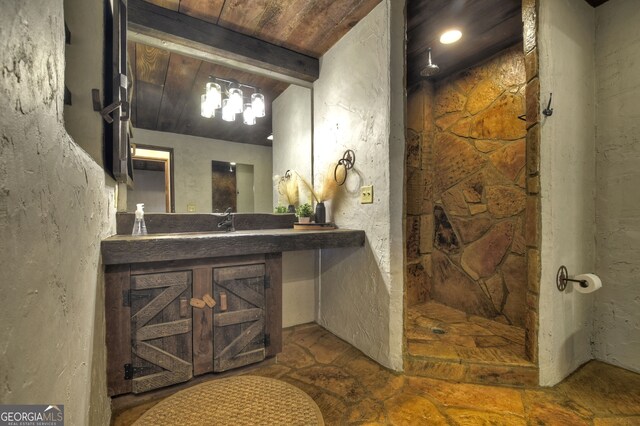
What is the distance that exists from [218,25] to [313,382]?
2.39 meters

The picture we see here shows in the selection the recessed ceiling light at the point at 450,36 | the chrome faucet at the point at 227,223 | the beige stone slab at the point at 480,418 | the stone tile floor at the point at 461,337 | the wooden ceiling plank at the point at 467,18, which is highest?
the wooden ceiling plank at the point at 467,18

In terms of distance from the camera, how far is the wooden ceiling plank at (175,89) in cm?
192

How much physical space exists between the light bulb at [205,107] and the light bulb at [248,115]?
0.26 meters

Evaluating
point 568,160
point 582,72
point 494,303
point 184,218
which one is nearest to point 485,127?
point 582,72

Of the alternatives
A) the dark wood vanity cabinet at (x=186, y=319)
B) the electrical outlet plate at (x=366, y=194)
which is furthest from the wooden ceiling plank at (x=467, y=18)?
the dark wood vanity cabinet at (x=186, y=319)

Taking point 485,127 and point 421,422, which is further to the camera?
point 485,127

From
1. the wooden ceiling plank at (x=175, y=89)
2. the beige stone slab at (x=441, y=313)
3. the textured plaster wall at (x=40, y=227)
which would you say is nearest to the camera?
the textured plaster wall at (x=40, y=227)

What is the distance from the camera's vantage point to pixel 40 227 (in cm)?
52

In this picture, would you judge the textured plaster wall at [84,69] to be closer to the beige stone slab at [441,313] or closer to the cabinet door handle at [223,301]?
the cabinet door handle at [223,301]

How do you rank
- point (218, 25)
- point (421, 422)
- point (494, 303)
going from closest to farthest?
point (421, 422) < point (218, 25) < point (494, 303)

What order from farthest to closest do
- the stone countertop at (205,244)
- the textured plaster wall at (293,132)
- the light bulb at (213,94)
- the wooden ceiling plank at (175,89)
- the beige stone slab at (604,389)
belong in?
the textured plaster wall at (293,132) < the light bulb at (213,94) < the wooden ceiling plank at (175,89) < the beige stone slab at (604,389) < the stone countertop at (205,244)

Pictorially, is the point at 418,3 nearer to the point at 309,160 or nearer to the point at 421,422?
the point at 309,160

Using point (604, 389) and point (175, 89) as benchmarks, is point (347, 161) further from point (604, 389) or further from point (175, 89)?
point (604, 389)

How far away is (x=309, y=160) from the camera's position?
2.37m
